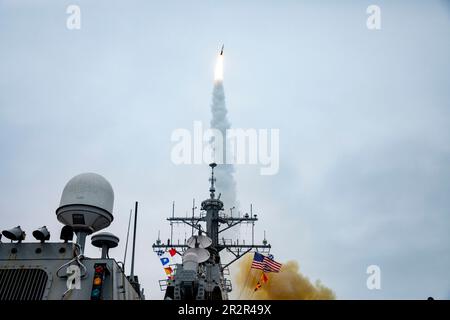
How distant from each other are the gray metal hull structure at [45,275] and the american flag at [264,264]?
1335 centimetres

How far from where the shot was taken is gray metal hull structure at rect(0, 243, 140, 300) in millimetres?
10250

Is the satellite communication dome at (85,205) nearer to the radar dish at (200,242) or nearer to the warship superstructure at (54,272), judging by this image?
the warship superstructure at (54,272)

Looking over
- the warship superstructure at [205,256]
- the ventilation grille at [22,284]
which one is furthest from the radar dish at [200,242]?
the ventilation grille at [22,284]

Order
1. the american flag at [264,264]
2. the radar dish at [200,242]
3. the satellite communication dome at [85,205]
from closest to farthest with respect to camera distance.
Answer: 1. the satellite communication dome at [85,205]
2. the radar dish at [200,242]
3. the american flag at [264,264]

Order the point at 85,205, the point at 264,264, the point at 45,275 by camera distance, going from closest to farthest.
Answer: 1. the point at 45,275
2. the point at 85,205
3. the point at 264,264

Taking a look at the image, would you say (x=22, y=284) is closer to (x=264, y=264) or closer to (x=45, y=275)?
(x=45, y=275)

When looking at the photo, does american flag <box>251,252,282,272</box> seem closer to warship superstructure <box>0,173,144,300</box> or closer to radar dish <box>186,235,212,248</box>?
radar dish <box>186,235,212,248</box>

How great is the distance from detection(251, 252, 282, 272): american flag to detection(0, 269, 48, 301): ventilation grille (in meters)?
14.6

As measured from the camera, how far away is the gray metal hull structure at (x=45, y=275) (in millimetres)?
10250

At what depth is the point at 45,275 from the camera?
10.5 metres

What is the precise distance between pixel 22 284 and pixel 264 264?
1533cm

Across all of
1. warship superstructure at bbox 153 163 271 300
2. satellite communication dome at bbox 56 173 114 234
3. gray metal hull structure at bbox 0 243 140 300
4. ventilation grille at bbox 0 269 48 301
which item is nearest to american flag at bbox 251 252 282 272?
warship superstructure at bbox 153 163 271 300

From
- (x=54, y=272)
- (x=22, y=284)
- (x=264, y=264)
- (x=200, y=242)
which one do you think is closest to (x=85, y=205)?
(x=54, y=272)
